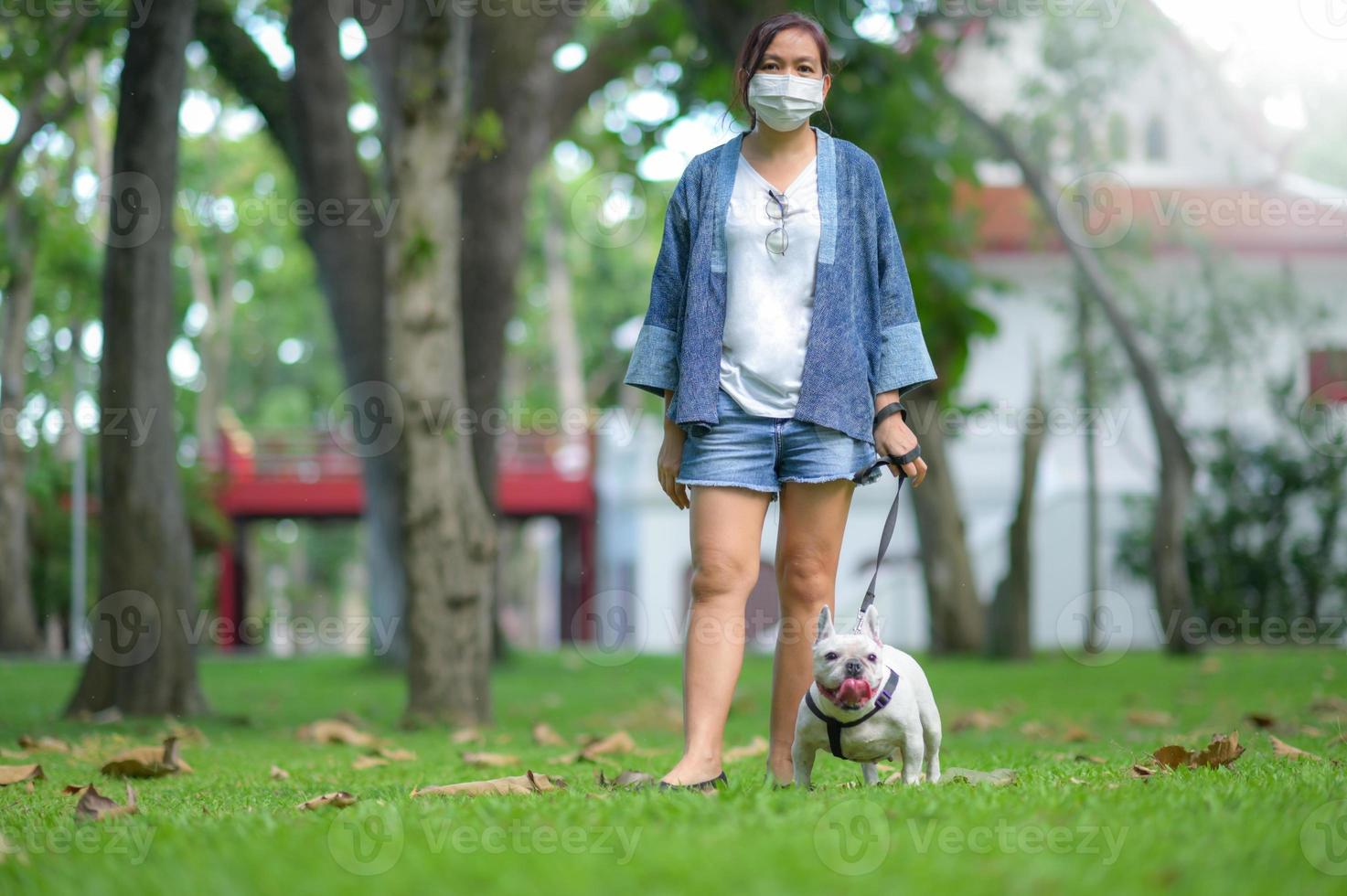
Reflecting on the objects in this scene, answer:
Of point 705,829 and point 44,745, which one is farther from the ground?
point 705,829

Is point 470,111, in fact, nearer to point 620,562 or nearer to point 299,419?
point 620,562

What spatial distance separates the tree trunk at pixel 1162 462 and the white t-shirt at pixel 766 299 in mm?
9660

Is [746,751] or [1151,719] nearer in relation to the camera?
[746,751]

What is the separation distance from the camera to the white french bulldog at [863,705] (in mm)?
3775

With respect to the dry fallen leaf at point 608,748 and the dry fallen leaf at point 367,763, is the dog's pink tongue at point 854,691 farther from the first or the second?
the dry fallen leaf at point 367,763

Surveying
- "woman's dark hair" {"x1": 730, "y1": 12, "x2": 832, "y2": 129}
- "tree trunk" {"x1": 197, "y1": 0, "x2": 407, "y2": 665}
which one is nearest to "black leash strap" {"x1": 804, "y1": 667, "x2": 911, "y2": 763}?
"woman's dark hair" {"x1": 730, "y1": 12, "x2": 832, "y2": 129}

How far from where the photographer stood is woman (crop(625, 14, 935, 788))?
4.30 metres

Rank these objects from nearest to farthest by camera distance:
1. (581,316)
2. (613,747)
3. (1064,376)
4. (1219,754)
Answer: (1219,754)
(613,747)
(1064,376)
(581,316)

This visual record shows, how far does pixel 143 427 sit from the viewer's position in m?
8.95

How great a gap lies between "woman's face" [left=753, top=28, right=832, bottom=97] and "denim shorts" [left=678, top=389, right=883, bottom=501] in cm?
92

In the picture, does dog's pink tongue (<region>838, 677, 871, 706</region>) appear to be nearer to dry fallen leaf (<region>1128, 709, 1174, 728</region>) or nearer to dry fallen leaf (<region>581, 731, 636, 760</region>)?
dry fallen leaf (<region>581, 731, 636, 760</region>)

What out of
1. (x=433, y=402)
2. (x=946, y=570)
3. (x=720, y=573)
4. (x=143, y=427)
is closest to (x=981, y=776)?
(x=720, y=573)

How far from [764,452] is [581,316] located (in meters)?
38.4

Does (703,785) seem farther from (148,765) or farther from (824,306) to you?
(148,765)
